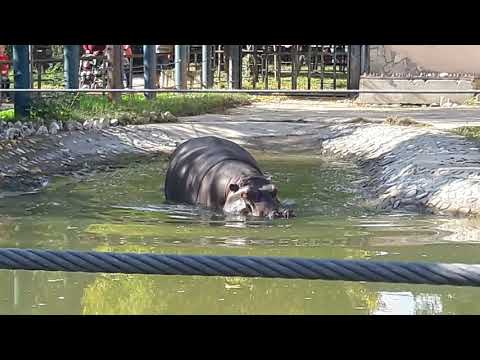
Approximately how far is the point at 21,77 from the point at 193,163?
3.82 m

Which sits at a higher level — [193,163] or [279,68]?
[279,68]

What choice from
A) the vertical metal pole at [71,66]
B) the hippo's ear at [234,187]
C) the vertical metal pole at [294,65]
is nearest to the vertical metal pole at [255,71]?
the vertical metal pole at [294,65]

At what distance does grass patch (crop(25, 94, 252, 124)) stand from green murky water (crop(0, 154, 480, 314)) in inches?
93.2

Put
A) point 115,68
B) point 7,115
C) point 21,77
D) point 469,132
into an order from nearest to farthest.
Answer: point 21,77, point 7,115, point 469,132, point 115,68

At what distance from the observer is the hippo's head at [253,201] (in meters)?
8.05

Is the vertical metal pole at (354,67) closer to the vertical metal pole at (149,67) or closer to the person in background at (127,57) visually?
the person in background at (127,57)

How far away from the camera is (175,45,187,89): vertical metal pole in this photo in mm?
19531

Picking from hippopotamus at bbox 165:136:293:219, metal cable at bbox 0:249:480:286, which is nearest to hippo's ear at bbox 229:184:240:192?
hippopotamus at bbox 165:136:293:219

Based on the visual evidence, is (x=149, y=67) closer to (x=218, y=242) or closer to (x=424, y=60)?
(x=424, y=60)

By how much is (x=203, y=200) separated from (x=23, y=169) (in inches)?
93.8

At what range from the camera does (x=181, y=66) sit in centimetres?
1980

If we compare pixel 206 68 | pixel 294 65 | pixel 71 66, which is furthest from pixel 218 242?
pixel 294 65
